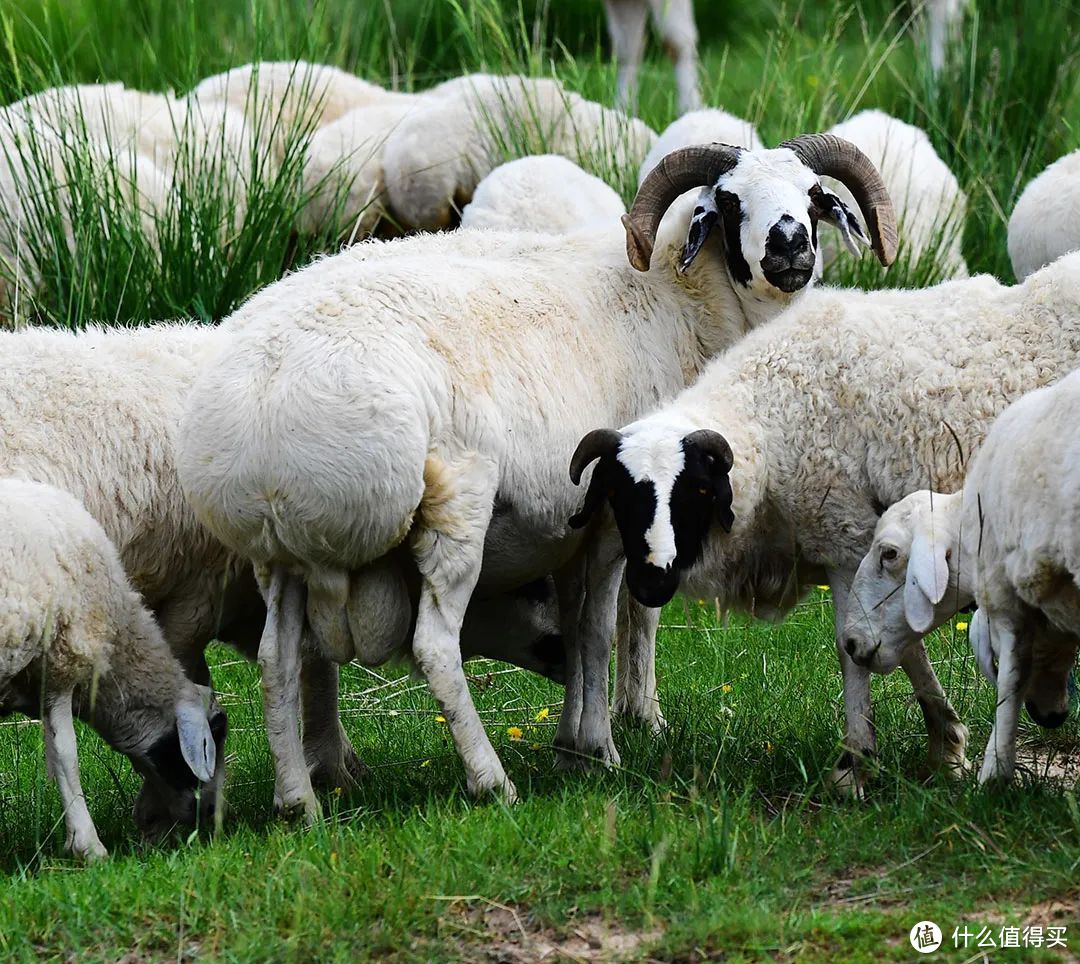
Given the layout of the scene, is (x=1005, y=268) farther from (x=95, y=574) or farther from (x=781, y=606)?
(x=95, y=574)

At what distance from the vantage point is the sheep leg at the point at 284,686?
190 inches

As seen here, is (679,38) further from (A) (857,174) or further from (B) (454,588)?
(B) (454,588)

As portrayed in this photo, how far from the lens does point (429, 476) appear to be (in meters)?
4.64

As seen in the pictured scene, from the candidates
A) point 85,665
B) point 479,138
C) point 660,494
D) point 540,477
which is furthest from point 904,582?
point 479,138

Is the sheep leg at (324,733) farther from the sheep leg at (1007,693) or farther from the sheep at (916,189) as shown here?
the sheep at (916,189)

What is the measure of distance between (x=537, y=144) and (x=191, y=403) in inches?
198

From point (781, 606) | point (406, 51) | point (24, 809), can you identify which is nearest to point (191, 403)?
point (24, 809)

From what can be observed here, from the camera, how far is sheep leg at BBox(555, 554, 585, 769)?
5.51 meters

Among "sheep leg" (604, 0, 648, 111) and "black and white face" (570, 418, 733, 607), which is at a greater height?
"sheep leg" (604, 0, 648, 111)

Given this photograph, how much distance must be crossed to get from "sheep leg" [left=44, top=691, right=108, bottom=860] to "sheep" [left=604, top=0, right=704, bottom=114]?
7555 millimetres

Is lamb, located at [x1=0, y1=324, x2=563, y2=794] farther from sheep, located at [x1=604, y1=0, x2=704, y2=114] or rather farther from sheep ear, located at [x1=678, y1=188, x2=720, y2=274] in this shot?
sheep, located at [x1=604, y1=0, x2=704, y2=114]

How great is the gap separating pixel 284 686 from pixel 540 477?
0.96 m

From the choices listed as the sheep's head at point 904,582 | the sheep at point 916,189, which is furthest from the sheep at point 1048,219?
the sheep's head at point 904,582

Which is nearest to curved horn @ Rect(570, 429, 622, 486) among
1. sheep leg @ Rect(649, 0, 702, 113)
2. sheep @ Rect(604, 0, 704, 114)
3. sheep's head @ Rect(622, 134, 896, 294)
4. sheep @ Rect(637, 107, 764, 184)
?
sheep's head @ Rect(622, 134, 896, 294)
